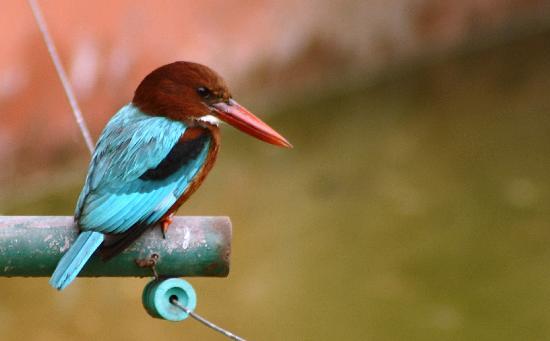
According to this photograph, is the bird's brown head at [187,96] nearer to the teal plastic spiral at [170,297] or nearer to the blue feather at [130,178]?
the blue feather at [130,178]

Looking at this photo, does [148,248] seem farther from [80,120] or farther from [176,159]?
[80,120]

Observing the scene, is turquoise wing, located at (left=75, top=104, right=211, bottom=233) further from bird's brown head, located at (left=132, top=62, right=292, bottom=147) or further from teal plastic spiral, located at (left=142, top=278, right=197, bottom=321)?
teal plastic spiral, located at (left=142, top=278, right=197, bottom=321)

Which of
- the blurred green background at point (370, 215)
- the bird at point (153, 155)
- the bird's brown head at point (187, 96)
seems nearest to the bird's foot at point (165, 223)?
the bird at point (153, 155)

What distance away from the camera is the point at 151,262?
6.12 ft

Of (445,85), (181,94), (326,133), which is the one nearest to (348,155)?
(326,133)

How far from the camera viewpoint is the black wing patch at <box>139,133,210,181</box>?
6.72 ft

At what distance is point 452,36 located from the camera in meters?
6.29

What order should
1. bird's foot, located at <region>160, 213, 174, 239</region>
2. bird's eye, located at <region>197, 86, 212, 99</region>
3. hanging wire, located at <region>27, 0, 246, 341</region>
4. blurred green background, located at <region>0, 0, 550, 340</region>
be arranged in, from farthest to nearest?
1. blurred green background, located at <region>0, 0, 550, 340</region>
2. bird's eye, located at <region>197, 86, 212, 99</region>
3. bird's foot, located at <region>160, 213, 174, 239</region>
4. hanging wire, located at <region>27, 0, 246, 341</region>

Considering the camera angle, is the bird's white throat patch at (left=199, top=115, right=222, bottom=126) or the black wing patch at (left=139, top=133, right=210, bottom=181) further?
the bird's white throat patch at (left=199, top=115, right=222, bottom=126)

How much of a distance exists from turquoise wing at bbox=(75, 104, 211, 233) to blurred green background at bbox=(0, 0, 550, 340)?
6.57 feet

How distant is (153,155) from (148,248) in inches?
9.1

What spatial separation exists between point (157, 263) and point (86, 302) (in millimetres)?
2470

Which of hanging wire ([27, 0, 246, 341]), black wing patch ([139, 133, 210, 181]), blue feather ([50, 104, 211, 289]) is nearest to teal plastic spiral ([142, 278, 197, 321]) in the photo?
hanging wire ([27, 0, 246, 341])

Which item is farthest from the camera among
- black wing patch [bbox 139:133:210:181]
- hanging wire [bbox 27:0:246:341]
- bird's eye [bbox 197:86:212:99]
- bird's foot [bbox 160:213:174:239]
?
bird's eye [bbox 197:86:212:99]
